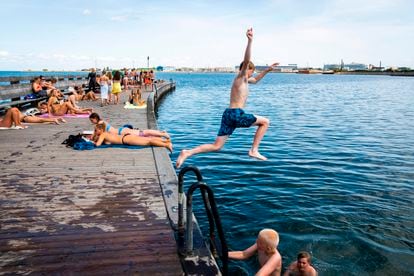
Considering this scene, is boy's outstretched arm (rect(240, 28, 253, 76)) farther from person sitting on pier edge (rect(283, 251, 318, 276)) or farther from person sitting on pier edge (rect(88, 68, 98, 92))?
person sitting on pier edge (rect(88, 68, 98, 92))

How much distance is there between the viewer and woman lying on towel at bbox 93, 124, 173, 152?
9516 millimetres

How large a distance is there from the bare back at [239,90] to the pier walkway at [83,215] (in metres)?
2.02

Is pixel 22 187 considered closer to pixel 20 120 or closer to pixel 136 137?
pixel 136 137

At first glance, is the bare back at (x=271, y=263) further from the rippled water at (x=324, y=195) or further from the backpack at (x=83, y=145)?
the backpack at (x=83, y=145)

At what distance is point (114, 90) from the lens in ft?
65.8

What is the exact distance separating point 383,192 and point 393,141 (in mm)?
8459

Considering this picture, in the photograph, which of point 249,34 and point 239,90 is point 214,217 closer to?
point 239,90

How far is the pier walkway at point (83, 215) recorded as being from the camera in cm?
388

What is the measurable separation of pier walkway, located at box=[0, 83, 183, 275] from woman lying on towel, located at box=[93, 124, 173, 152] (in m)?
0.71

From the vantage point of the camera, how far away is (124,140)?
9672mm

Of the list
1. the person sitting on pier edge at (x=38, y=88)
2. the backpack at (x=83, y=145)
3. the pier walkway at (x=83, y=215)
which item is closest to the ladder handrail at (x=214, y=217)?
the pier walkway at (x=83, y=215)

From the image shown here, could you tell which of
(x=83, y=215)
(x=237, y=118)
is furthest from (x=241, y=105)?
(x=83, y=215)

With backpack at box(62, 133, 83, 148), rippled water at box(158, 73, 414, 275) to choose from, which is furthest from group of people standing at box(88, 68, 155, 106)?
backpack at box(62, 133, 83, 148)

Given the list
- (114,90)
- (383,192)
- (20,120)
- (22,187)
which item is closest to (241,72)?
(22,187)
